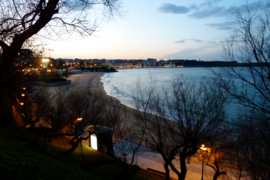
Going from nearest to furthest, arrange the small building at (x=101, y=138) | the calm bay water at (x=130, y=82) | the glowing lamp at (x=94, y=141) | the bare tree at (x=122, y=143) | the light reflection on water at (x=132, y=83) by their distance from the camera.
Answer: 1. the bare tree at (x=122, y=143)
2. the small building at (x=101, y=138)
3. the glowing lamp at (x=94, y=141)
4. the light reflection on water at (x=132, y=83)
5. the calm bay water at (x=130, y=82)

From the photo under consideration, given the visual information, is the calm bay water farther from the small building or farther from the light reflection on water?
the small building

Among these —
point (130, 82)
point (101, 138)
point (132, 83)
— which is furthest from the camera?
point (130, 82)

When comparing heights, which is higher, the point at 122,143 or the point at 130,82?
the point at 122,143

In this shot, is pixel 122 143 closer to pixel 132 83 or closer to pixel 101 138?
pixel 101 138

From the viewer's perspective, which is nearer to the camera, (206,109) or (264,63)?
(264,63)

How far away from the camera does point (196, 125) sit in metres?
8.20

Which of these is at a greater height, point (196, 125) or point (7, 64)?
point (7, 64)

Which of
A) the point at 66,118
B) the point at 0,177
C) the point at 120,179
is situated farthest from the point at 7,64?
the point at 66,118

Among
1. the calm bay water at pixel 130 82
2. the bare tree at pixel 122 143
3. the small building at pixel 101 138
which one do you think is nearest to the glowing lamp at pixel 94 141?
the small building at pixel 101 138

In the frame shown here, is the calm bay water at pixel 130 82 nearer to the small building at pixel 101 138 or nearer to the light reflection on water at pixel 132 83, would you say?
the light reflection on water at pixel 132 83

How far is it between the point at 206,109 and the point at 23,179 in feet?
22.7

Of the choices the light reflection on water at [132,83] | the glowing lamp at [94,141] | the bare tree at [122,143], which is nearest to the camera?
the bare tree at [122,143]

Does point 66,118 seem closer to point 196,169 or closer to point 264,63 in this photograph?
point 196,169

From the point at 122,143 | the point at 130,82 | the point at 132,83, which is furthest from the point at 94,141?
the point at 130,82
